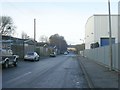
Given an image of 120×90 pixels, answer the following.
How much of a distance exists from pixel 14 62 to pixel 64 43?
164878 mm

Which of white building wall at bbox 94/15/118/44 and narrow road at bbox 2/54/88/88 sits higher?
white building wall at bbox 94/15/118/44

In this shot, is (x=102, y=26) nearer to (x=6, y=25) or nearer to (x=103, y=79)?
(x=6, y=25)

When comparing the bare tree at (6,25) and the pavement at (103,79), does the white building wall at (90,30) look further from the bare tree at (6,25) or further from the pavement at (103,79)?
the pavement at (103,79)

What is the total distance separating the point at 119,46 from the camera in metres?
24.2

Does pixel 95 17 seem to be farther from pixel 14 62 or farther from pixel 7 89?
pixel 7 89

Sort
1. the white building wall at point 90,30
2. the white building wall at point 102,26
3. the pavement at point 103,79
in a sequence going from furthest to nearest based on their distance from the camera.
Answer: the white building wall at point 90,30 < the white building wall at point 102,26 < the pavement at point 103,79

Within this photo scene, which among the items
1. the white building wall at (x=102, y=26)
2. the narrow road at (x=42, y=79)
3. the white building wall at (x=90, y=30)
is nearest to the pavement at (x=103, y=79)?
the narrow road at (x=42, y=79)

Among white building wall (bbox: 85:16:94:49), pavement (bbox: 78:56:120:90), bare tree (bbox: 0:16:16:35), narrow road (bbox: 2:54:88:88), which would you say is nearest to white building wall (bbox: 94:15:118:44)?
white building wall (bbox: 85:16:94:49)

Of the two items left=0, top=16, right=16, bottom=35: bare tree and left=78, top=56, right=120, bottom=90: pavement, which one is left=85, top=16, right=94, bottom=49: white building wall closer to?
left=0, top=16, right=16, bottom=35: bare tree

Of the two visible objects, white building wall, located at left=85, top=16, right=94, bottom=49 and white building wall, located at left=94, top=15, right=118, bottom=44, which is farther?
white building wall, located at left=85, top=16, right=94, bottom=49

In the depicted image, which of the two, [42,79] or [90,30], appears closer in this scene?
[42,79]

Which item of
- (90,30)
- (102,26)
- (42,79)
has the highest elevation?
(102,26)

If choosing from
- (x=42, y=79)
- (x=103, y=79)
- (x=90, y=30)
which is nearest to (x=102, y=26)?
(x=90, y=30)

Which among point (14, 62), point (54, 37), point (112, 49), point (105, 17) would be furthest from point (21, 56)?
point (54, 37)
